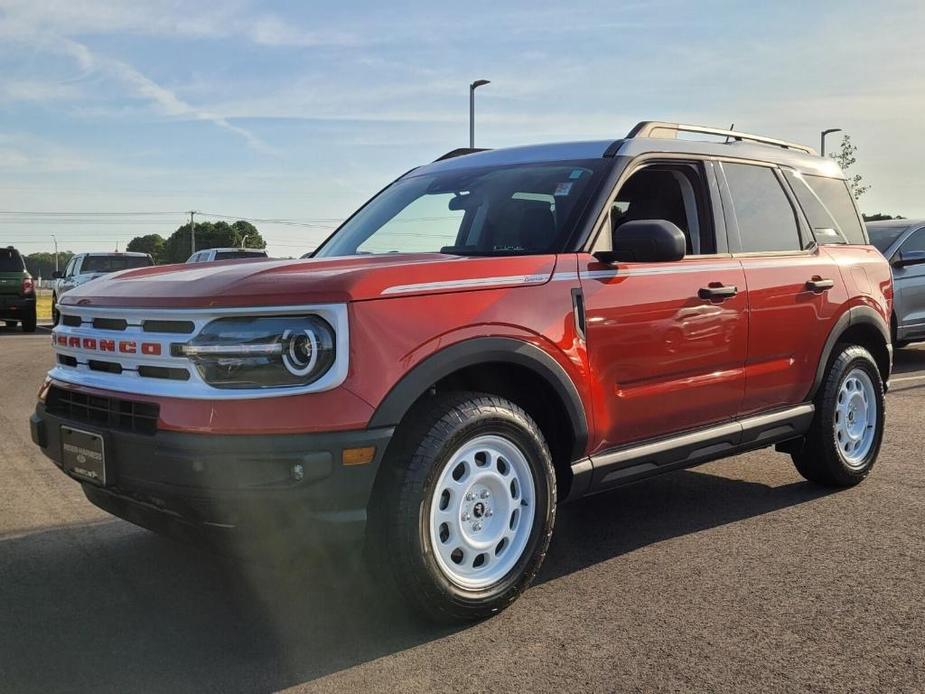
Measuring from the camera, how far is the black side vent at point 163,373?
3.04 m

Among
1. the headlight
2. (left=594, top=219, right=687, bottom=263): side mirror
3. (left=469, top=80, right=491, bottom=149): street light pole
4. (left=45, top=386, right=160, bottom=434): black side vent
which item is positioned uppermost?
(left=469, top=80, right=491, bottom=149): street light pole

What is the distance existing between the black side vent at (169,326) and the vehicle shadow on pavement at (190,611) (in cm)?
88

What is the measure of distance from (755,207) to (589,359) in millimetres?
1741

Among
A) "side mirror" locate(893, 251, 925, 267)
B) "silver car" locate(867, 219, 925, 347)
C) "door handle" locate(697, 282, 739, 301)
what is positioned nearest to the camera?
"door handle" locate(697, 282, 739, 301)

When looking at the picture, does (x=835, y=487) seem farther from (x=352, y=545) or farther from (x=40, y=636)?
(x=40, y=636)

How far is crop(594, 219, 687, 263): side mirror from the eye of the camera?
3738mm

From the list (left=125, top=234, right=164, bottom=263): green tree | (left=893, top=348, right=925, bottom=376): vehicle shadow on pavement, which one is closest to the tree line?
A: (left=125, top=234, right=164, bottom=263): green tree

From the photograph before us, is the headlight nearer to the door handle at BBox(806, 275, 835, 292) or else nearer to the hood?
the hood

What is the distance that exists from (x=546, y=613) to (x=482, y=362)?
997 millimetres

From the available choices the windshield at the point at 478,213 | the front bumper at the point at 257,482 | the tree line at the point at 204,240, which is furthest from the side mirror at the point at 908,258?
the tree line at the point at 204,240

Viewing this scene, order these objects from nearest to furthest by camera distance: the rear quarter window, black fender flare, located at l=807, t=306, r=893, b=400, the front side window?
the front side window → black fender flare, located at l=807, t=306, r=893, b=400 → the rear quarter window

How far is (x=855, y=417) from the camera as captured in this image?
5516 millimetres

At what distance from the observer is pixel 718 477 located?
18.9ft

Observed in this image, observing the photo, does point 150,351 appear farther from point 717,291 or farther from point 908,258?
point 908,258
